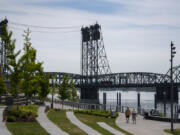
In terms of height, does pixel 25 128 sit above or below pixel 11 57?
below

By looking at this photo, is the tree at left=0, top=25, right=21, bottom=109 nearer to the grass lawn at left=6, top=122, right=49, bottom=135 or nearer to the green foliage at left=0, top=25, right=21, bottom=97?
the green foliage at left=0, top=25, right=21, bottom=97

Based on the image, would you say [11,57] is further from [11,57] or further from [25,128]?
[25,128]

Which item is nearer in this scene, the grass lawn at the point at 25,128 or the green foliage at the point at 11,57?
the grass lawn at the point at 25,128

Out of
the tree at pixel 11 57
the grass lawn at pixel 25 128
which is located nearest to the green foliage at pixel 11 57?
Answer: the tree at pixel 11 57

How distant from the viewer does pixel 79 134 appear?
2283cm

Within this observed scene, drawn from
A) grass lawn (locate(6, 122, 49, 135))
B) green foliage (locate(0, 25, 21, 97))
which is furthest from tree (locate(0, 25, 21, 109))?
grass lawn (locate(6, 122, 49, 135))

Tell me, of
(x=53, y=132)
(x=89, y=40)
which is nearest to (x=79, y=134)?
(x=53, y=132)

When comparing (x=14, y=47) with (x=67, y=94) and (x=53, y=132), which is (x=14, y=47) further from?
(x=67, y=94)

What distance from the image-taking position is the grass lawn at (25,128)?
70.8 ft

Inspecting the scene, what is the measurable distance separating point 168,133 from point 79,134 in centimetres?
836

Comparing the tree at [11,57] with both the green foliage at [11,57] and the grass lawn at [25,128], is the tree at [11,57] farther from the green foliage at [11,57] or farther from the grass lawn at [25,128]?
the grass lawn at [25,128]

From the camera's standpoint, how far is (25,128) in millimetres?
23203

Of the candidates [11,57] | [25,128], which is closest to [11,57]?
[11,57]

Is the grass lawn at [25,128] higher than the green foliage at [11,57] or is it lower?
lower
